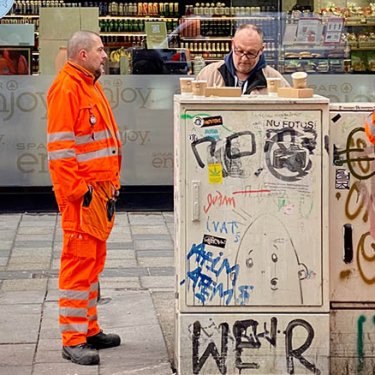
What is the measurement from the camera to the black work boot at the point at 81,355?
6.17 m

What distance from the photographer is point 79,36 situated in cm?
629

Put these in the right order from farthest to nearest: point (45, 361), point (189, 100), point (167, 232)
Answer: point (167, 232) → point (45, 361) → point (189, 100)

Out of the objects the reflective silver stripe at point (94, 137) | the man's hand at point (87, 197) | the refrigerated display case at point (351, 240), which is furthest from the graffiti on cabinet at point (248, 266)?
the reflective silver stripe at point (94, 137)

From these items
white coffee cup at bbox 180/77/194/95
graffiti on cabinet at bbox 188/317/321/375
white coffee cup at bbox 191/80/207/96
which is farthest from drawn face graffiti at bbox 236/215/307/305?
white coffee cup at bbox 180/77/194/95

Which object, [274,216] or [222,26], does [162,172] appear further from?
[274,216]

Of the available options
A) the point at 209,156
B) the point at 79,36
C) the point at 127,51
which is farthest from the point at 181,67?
the point at 209,156

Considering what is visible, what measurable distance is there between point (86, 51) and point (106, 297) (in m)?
2.19

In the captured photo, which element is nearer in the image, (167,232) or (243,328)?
(243,328)

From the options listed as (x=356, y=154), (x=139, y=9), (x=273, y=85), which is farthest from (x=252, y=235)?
(x=139, y=9)

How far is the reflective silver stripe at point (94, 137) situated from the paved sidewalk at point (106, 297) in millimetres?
1263

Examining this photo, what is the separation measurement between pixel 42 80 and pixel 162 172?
5.23 feet

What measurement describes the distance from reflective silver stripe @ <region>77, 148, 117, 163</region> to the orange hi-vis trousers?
427 millimetres

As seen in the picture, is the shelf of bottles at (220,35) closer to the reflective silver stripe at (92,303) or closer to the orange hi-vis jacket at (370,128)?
the reflective silver stripe at (92,303)

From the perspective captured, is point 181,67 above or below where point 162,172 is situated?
above
